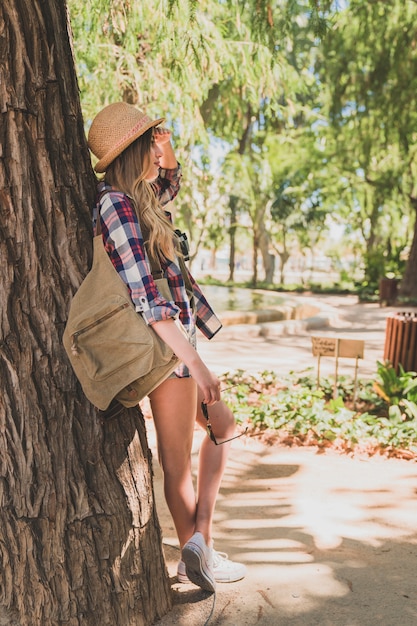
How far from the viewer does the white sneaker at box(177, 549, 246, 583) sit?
277 centimetres

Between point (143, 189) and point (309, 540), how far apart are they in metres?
1.92

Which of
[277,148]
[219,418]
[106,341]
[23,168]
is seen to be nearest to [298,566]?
[219,418]

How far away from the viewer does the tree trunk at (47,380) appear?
7.18 feet

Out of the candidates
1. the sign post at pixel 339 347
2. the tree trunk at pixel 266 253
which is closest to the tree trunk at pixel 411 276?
the tree trunk at pixel 266 253

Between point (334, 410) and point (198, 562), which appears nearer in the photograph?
point (198, 562)

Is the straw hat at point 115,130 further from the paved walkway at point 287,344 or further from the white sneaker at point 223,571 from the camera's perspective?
the paved walkway at point 287,344

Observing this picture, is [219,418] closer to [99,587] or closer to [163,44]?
[99,587]

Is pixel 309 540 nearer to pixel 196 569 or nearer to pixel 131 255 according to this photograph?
pixel 196 569

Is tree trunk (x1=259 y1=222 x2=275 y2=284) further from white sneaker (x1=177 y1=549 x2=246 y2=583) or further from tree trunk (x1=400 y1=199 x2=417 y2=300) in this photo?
white sneaker (x1=177 y1=549 x2=246 y2=583)

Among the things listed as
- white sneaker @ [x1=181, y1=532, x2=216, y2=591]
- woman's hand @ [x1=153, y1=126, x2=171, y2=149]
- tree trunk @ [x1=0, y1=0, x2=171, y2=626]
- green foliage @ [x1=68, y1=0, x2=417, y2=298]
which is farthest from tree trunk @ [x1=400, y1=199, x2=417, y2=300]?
tree trunk @ [x1=0, y1=0, x2=171, y2=626]

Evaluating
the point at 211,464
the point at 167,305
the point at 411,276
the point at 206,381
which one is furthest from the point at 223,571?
the point at 411,276

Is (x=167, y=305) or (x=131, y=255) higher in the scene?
(x=131, y=255)

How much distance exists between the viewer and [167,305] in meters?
2.17

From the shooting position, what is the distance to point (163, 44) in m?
6.18
